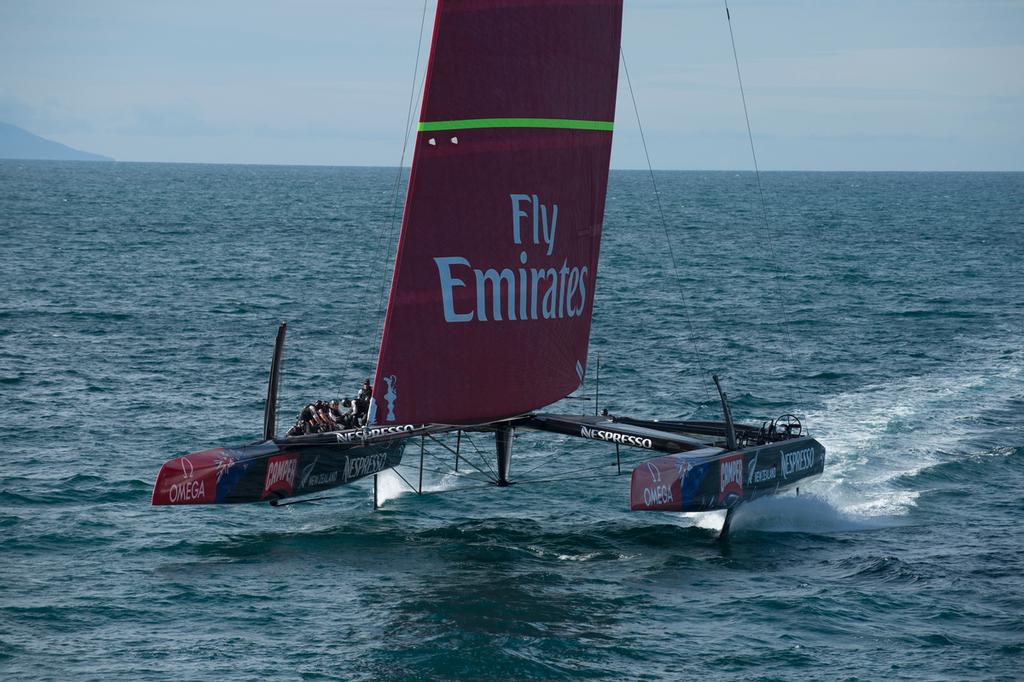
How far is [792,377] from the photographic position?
39188mm

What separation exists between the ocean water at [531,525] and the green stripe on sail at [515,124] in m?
7.41

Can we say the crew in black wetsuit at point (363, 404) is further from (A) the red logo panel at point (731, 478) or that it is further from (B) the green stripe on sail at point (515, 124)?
(A) the red logo panel at point (731, 478)

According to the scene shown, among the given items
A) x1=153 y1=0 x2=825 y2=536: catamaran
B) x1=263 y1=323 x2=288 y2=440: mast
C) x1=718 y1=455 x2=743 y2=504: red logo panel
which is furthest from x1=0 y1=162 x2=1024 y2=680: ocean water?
x1=263 y1=323 x2=288 y2=440: mast

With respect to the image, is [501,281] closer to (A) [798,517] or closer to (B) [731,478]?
(B) [731,478]

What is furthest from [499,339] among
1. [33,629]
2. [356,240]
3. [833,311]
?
[356,240]

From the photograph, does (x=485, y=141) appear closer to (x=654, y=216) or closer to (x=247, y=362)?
(x=247, y=362)

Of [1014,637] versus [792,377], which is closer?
[1014,637]

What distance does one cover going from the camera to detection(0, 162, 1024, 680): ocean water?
61.7 feet

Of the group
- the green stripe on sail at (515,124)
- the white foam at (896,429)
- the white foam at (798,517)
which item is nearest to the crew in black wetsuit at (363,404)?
the green stripe on sail at (515,124)

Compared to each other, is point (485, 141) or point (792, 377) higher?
point (485, 141)

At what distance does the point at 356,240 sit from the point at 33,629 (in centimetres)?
7504

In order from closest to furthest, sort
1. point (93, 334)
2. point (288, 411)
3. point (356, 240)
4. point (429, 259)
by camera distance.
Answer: point (429, 259)
point (288, 411)
point (93, 334)
point (356, 240)

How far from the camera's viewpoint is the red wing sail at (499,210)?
20.6 metres

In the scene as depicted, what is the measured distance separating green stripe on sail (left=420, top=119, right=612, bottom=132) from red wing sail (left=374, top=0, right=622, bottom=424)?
0.9 inches
